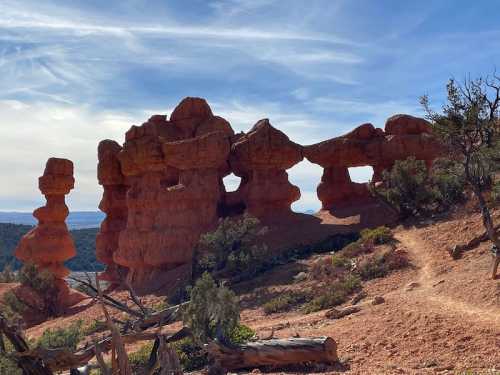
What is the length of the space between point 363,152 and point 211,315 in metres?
20.3

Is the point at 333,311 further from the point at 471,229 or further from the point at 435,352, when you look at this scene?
the point at 471,229

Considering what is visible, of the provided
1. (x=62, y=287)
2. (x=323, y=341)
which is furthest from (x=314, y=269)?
(x=62, y=287)

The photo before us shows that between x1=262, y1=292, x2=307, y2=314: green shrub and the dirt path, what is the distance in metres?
3.70

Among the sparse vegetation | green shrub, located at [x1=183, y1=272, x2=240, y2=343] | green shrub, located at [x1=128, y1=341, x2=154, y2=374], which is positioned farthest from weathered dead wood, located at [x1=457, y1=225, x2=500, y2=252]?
green shrub, located at [x1=128, y1=341, x2=154, y2=374]

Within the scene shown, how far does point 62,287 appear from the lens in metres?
29.7

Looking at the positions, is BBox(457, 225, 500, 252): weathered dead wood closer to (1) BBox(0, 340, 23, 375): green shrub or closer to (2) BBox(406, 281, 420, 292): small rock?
(2) BBox(406, 281, 420, 292): small rock

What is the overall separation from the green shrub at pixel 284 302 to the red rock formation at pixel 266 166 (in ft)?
33.5

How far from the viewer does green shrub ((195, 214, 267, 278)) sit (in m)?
21.9

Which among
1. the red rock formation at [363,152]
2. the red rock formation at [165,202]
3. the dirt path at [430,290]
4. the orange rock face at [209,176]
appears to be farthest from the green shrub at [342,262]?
the red rock formation at [363,152]

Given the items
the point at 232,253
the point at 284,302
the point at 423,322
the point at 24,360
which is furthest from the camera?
the point at 232,253

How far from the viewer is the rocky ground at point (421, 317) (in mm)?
8867

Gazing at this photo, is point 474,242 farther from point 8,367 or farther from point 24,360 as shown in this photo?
point 8,367

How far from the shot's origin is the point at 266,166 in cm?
2791

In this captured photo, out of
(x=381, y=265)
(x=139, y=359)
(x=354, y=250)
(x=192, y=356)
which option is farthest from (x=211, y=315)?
(x=354, y=250)
